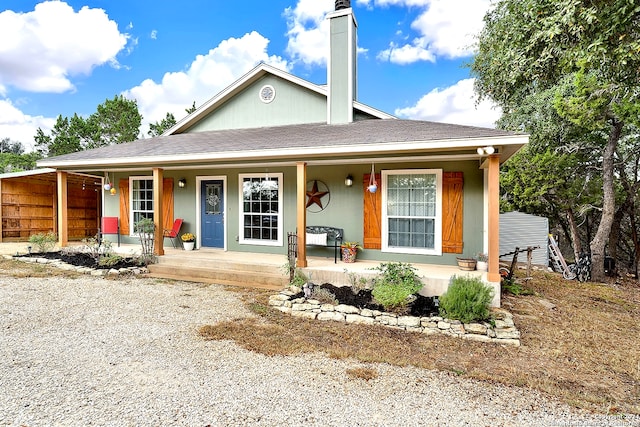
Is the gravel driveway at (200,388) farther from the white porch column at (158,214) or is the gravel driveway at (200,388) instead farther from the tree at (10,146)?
the tree at (10,146)

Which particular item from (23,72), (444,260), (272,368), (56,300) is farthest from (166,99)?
(272,368)

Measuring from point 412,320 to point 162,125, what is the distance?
2109cm

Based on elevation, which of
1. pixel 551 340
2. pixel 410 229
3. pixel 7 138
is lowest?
pixel 551 340

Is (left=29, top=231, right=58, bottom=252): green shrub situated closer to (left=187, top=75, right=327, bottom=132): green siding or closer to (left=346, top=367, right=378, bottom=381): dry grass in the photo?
(left=187, top=75, right=327, bottom=132): green siding

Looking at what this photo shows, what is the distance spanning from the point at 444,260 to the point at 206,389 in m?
5.23

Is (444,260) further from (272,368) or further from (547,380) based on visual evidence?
(272,368)

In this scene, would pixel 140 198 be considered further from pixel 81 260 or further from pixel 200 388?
pixel 200 388

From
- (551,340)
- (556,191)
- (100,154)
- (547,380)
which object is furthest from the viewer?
(556,191)

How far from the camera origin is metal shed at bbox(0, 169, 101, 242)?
1137 centimetres

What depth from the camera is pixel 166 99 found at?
2359cm

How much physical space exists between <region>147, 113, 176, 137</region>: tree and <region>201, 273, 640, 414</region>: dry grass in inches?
746

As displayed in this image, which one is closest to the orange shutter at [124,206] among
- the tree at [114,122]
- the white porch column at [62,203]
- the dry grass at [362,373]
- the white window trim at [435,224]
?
the white porch column at [62,203]

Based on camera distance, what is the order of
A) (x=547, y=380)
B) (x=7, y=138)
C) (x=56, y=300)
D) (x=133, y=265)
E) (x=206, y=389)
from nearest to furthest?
(x=206, y=389)
(x=547, y=380)
(x=56, y=300)
(x=133, y=265)
(x=7, y=138)

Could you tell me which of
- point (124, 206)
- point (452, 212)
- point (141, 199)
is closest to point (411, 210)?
point (452, 212)
